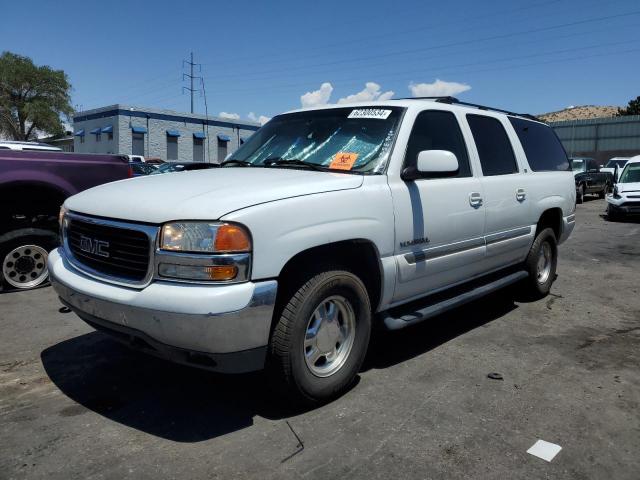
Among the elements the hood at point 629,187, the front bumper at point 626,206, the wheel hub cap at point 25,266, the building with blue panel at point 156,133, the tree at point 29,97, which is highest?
the tree at point 29,97

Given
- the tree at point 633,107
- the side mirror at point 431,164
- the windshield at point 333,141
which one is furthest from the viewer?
the tree at point 633,107

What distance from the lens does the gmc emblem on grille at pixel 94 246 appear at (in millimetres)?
2926

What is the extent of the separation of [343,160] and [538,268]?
10.4 ft

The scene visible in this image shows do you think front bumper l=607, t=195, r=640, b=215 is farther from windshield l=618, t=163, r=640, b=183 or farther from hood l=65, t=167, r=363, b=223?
hood l=65, t=167, r=363, b=223

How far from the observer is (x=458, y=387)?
3.40 meters

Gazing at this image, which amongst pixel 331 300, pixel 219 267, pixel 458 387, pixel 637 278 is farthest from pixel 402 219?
pixel 637 278

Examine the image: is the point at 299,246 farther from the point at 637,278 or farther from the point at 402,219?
the point at 637,278

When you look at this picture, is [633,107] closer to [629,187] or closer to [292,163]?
[629,187]

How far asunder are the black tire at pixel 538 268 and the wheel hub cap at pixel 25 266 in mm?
5228

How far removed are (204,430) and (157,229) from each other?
1.15 meters

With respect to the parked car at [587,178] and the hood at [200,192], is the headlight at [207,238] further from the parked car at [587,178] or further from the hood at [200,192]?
the parked car at [587,178]

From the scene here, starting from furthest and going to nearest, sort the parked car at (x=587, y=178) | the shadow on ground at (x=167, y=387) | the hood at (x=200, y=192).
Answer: the parked car at (x=587, y=178) → the shadow on ground at (x=167, y=387) → the hood at (x=200, y=192)

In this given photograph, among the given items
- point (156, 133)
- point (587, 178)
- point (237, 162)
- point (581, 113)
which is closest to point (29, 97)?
point (156, 133)

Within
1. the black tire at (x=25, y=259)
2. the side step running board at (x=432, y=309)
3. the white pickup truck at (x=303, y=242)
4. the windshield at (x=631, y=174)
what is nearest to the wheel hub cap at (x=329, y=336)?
the white pickup truck at (x=303, y=242)
